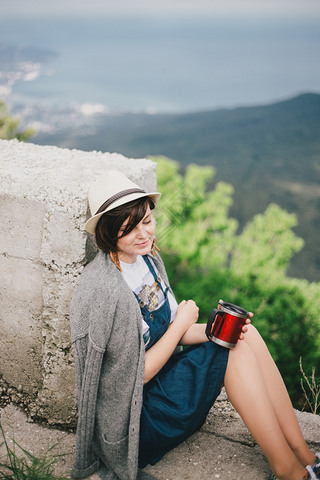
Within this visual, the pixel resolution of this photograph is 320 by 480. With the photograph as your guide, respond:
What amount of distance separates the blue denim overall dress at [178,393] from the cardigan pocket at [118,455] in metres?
0.07

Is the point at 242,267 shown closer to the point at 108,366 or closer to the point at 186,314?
the point at 186,314

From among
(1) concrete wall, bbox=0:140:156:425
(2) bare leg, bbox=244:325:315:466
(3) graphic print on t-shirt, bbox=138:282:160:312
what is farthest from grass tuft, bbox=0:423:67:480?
(2) bare leg, bbox=244:325:315:466

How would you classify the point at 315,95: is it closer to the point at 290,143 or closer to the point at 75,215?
the point at 290,143

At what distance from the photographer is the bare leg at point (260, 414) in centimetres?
151

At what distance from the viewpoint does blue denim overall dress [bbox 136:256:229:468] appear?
5.14ft

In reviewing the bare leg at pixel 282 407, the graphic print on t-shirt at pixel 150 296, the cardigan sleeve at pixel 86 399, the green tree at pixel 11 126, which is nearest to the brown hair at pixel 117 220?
the graphic print on t-shirt at pixel 150 296

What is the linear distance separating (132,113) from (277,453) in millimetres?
22215

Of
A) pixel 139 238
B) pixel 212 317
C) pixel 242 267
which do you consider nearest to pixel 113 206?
pixel 139 238

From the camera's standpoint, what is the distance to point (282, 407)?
5.26 feet

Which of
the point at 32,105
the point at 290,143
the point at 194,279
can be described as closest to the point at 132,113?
the point at 290,143

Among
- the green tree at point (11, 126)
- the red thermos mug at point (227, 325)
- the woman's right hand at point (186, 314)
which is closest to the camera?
the red thermos mug at point (227, 325)

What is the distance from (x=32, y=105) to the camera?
10500 millimetres

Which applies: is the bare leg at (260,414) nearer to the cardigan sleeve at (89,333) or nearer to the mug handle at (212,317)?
the mug handle at (212,317)

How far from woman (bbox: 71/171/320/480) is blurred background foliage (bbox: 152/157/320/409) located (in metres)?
1.81
